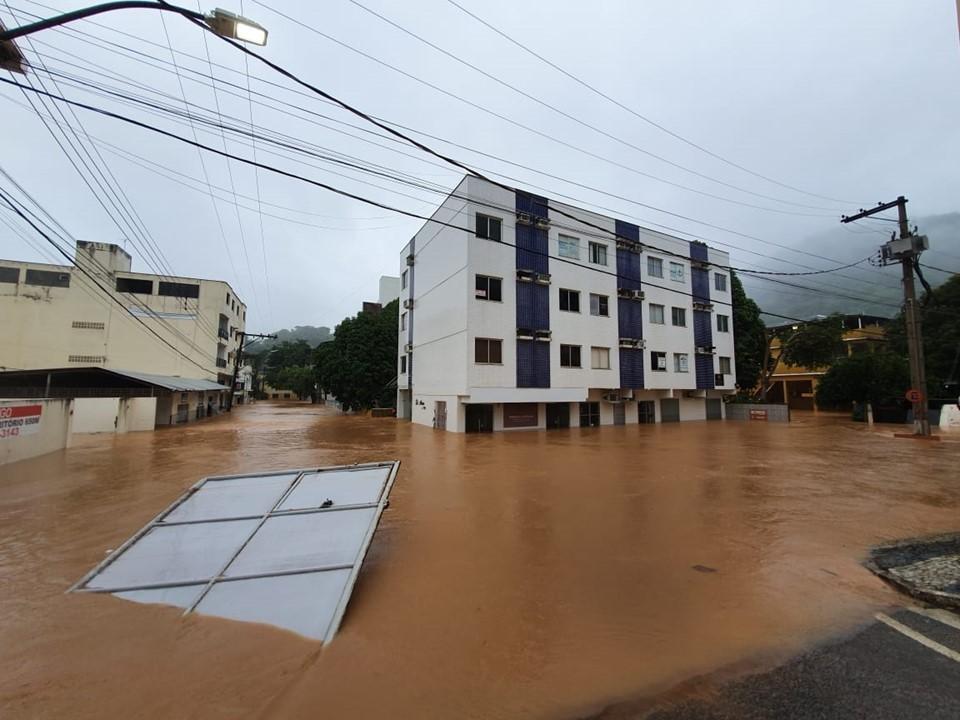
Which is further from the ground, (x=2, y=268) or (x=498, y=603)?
(x=2, y=268)

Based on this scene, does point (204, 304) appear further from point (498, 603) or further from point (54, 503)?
point (498, 603)

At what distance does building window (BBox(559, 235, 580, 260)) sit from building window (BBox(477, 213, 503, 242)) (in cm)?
421

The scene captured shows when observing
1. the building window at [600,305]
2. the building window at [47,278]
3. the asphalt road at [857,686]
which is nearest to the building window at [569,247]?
the building window at [600,305]

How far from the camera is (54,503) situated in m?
8.25

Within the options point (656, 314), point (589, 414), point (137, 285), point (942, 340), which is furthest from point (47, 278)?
point (942, 340)

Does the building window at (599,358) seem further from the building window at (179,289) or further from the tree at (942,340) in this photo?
the building window at (179,289)

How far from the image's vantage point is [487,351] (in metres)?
21.2

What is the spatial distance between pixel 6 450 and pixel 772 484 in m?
20.2

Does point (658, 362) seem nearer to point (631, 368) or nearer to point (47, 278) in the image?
point (631, 368)

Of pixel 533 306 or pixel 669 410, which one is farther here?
pixel 669 410

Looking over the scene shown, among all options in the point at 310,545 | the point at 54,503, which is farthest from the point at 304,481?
the point at 54,503

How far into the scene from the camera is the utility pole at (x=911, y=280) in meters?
18.2

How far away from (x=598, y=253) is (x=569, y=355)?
6876 millimetres

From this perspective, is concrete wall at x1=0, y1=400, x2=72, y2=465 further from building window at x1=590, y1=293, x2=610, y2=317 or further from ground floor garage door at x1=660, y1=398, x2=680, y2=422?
ground floor garage door at x1=660, y1=398, x2=680, y2=422
